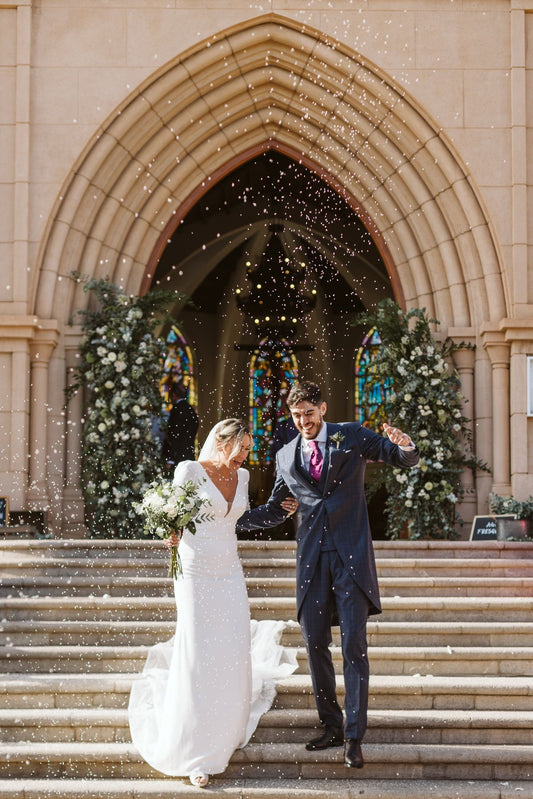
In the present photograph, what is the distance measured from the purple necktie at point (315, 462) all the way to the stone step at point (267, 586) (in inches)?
81.5

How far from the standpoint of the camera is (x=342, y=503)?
536 cm

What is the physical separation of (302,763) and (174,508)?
1.43m

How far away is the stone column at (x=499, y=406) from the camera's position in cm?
1038

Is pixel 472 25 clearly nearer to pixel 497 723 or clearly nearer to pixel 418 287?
pixel 418 287

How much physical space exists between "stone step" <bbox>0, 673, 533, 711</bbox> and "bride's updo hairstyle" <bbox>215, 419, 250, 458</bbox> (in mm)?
1414

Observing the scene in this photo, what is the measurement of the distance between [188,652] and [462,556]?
345 cm

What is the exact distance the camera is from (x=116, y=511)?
10008 mm

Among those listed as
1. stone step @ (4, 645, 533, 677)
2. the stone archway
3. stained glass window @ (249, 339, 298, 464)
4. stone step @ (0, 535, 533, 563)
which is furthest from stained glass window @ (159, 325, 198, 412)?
stone step @ (4, 645, 533, 677)

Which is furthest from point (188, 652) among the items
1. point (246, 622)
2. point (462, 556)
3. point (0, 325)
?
point (0, 325)

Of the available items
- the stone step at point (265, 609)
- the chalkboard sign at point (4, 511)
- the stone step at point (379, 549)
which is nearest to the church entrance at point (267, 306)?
the chalkboard sign at point (4, 511)

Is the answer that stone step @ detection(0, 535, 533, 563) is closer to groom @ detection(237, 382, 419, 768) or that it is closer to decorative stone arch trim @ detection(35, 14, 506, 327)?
groom @ detection(237, 382, 419, 768)

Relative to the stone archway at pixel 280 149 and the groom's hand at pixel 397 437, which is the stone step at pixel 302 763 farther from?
the stone archway at pixel 280 149

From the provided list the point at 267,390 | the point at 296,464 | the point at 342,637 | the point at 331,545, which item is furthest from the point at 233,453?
the point at 267,390

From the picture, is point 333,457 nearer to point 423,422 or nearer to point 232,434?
point 232,434
